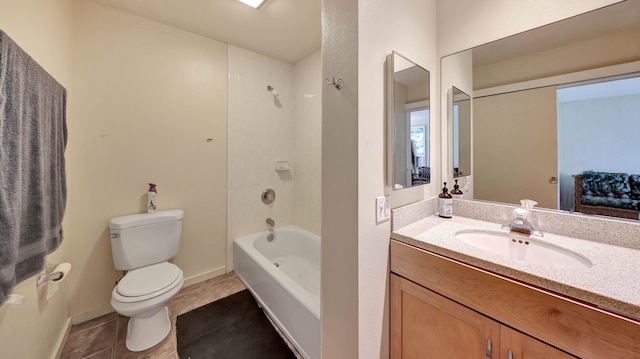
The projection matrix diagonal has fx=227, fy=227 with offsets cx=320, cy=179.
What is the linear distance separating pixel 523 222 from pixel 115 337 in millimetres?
2717

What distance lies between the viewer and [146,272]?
5.67 feet

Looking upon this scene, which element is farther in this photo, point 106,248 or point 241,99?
point 241,99

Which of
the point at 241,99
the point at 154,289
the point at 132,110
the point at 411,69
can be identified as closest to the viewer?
the point at 411,69

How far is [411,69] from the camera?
48.3 inches

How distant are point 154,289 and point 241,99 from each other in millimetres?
1901

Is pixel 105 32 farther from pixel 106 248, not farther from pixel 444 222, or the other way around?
pixel 444 222

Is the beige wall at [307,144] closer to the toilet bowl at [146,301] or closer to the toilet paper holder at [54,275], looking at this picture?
the toilet bowl at [146,301]

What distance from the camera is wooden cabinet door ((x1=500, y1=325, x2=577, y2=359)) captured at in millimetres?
722

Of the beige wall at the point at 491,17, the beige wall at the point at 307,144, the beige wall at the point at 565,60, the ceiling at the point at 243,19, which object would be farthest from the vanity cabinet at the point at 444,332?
the ceiling at the point at 243,19

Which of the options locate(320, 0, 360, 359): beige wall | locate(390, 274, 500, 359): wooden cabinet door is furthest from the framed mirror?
locate(390, 274, 500, 359): wooden cabinet door

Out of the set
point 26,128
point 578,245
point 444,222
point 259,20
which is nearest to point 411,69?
point 444,222

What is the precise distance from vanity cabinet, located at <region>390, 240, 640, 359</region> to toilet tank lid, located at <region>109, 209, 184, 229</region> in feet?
6.07

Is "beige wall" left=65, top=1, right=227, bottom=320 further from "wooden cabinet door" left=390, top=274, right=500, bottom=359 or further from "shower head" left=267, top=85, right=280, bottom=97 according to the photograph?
"wooden cabinet door" left=390, top=274, right=500, bottom=359

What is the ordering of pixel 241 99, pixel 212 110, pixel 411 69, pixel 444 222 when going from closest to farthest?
pixel 411 69 → pixel 444 222 → pixel 212 110 → pixel 241 99
